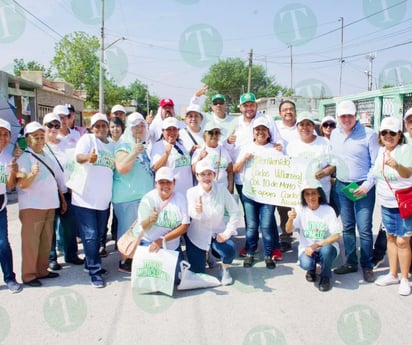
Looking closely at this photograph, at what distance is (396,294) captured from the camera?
12.5ft

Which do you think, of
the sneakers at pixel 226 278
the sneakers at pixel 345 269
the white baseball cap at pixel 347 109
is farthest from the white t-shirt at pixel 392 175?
the sneakers at pixel 226 278

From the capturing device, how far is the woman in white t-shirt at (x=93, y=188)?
4055 mm

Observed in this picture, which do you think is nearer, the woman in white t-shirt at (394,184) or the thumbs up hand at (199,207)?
the woman in white t-shirt at (394,184)

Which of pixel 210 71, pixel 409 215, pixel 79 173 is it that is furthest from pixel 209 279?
pixel 210 71

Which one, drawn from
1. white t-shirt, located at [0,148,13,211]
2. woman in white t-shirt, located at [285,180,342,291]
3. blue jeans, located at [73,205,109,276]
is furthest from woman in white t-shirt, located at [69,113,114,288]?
woman in white t-shirt, located at [285,180,342,291]

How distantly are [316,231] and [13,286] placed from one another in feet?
10.6

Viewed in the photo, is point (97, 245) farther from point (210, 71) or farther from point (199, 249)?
point (210, 71)

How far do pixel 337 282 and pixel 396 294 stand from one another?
0.59m

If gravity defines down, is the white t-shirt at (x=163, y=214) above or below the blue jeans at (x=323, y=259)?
above

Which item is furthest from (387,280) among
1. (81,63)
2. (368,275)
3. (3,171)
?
(81,63)

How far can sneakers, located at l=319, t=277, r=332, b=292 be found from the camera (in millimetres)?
3909

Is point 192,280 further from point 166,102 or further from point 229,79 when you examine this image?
point 229,79

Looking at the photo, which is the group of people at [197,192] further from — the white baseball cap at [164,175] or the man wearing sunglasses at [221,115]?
the man wearing sunglasses at [221,115]

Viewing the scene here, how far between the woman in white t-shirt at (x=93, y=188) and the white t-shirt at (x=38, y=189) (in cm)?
24
